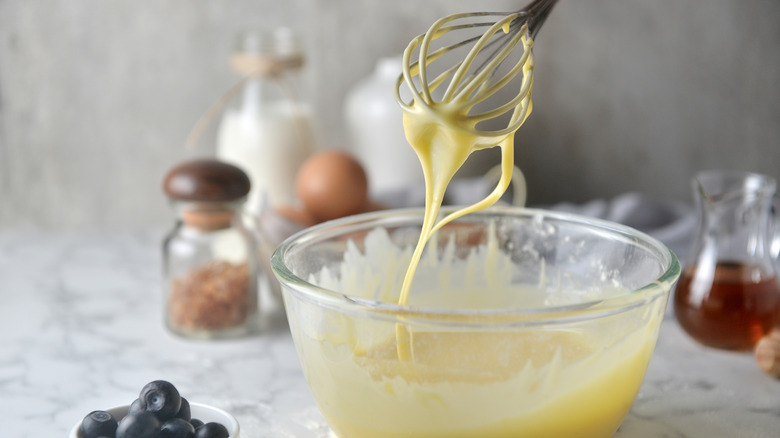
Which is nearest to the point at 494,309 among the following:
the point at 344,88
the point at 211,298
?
the point at 211,298

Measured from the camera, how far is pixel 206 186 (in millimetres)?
893

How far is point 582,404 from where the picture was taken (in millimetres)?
579

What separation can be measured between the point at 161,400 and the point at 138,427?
3 centimetres

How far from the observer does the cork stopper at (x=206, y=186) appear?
0.89 metres

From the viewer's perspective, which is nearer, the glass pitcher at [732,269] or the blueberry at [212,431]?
the blueberry at [212,431]

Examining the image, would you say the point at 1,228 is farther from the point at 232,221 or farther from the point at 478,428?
the point at 478,428

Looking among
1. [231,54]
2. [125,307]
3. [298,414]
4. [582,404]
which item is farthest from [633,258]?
[231,54]

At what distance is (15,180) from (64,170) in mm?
94

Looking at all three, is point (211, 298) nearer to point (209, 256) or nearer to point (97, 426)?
point (209, 256)

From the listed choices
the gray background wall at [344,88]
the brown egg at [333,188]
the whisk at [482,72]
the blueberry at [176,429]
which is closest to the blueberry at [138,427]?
the blueberry at [176,429]

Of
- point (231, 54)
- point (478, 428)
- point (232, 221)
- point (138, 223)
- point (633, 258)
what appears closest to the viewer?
point (478, 428)

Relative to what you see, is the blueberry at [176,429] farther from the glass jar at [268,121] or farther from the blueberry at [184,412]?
the glass jar at [268,121]

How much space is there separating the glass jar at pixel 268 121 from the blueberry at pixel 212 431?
2.29 ft

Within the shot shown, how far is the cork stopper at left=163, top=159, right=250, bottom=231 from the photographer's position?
0.89 metres
